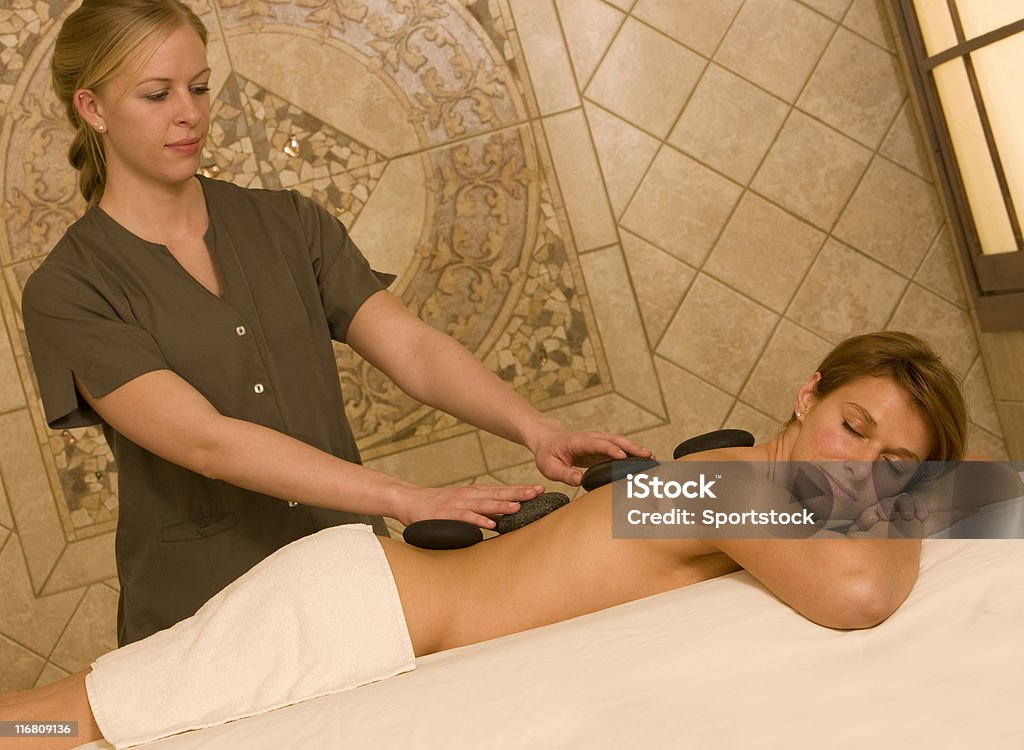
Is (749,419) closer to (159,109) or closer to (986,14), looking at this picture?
(986,14)

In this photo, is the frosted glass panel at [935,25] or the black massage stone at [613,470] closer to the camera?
the black massage stone at [613,470]

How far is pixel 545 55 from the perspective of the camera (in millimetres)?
3100

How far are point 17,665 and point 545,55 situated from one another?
7.98 ft

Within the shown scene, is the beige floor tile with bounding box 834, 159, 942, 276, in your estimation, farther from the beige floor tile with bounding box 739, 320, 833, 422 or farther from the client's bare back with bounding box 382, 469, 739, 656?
the client's bare back with bounding box 382, 469, 739, 656

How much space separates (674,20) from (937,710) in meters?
2.51

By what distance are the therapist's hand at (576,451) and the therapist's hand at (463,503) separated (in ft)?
0.37

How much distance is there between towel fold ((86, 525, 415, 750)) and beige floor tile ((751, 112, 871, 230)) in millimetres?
2204

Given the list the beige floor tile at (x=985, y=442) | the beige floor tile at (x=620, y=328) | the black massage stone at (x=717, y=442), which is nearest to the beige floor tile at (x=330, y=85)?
the beige floor tile at (x=620, y=328)

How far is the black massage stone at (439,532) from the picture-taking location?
1483 millimetres

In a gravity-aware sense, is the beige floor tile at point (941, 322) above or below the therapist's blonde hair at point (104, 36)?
below

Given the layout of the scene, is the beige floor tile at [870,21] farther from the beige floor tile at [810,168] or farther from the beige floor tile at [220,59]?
the beige floor tile at [220,59]

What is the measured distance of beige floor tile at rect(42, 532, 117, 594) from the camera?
304 cm

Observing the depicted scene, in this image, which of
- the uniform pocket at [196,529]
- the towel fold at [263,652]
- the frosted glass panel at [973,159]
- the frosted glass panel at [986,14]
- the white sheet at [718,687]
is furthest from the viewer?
the frosted glass panel at [973,159]

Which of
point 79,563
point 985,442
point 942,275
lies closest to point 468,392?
point 79,563
